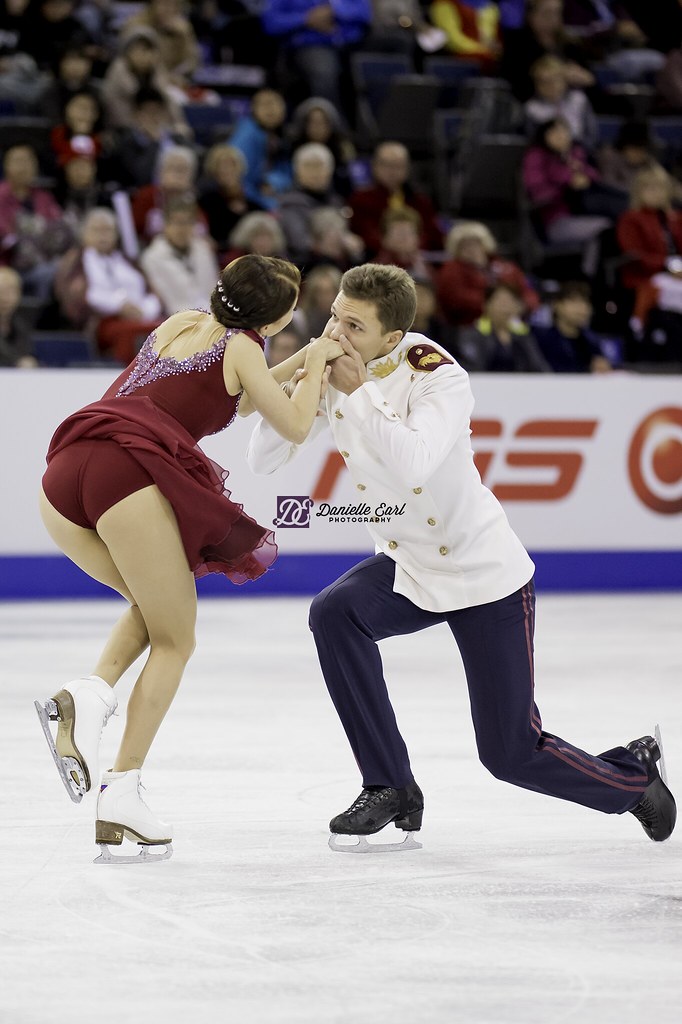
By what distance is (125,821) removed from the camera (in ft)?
11.3

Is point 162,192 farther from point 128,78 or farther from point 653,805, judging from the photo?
point 653,805

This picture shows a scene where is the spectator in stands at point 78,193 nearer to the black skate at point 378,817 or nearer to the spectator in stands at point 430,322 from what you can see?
the spectator in stands at point 430,322

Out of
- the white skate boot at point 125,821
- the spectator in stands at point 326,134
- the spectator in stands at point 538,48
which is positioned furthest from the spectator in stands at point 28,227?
the white skate boot at point 125,821

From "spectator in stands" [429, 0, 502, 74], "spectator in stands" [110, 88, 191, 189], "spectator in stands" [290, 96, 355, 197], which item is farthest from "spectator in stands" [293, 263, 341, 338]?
"spectator in stands" [429, 0, 502, 74]

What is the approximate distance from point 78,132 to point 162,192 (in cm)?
78

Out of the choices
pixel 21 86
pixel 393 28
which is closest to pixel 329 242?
pixel 21 86

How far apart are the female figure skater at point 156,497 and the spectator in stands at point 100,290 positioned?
5.68 metres

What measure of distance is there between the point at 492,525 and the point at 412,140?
9104 mm

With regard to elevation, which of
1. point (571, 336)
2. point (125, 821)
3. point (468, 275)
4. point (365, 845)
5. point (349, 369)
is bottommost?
point (571, 336)

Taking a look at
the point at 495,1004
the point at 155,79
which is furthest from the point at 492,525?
the point at 155,79

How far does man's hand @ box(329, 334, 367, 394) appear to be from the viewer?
349 centimetres

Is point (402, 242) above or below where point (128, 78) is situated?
below

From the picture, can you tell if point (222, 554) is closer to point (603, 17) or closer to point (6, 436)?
point (6, 436)

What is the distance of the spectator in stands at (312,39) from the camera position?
11977mm
